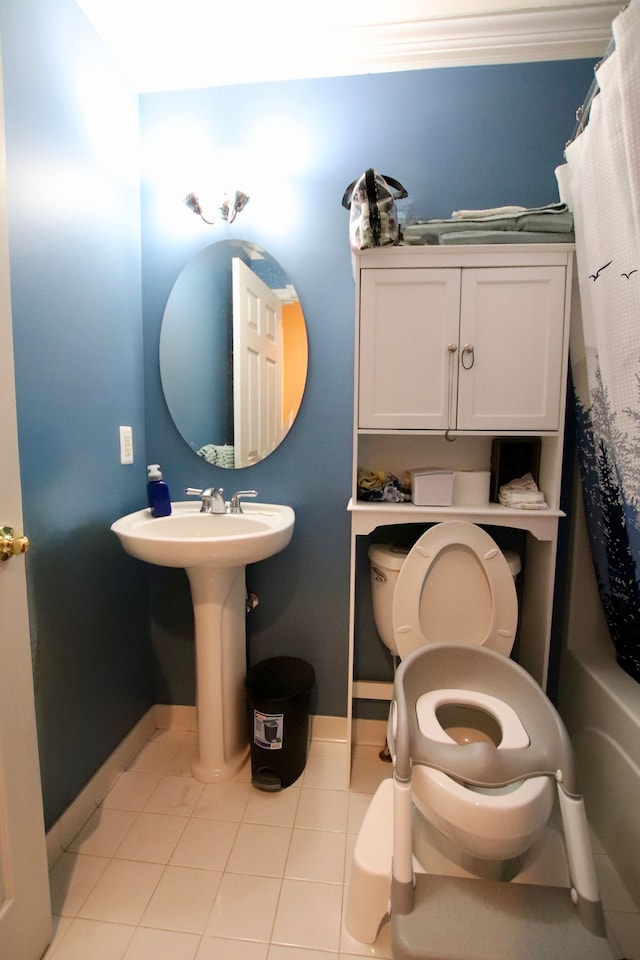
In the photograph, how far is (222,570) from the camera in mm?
1352

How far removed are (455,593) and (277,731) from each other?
0.73m

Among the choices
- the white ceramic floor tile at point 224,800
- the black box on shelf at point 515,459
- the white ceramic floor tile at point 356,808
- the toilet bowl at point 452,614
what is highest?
the black box on shelf at point 515,459

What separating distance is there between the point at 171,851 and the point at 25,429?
1217 millimetres

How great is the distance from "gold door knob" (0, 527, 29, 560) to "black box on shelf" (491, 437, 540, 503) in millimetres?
1325

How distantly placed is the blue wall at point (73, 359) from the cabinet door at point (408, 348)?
0.83 meters

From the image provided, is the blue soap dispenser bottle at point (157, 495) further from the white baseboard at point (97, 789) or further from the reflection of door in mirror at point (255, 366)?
the white baseboard at point (97, 789)

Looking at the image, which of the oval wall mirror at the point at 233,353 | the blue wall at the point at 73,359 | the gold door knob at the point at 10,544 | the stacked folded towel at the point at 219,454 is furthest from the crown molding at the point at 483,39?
the gold door knob at the point at 10,544

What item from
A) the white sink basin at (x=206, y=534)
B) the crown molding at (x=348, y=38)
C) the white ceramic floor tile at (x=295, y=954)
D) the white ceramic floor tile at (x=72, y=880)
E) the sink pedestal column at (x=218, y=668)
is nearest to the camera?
the white ceramic floor tile at (x=295, y=954)

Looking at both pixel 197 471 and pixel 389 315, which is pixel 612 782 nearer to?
pixel 389 315

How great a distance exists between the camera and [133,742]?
155cm

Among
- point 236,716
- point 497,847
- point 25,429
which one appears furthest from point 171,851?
point 25,429

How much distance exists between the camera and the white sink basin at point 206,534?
116 centimetres

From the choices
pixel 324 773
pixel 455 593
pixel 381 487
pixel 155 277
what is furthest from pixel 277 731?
pixel 155 277

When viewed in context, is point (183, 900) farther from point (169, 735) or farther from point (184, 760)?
point (169, 735)
